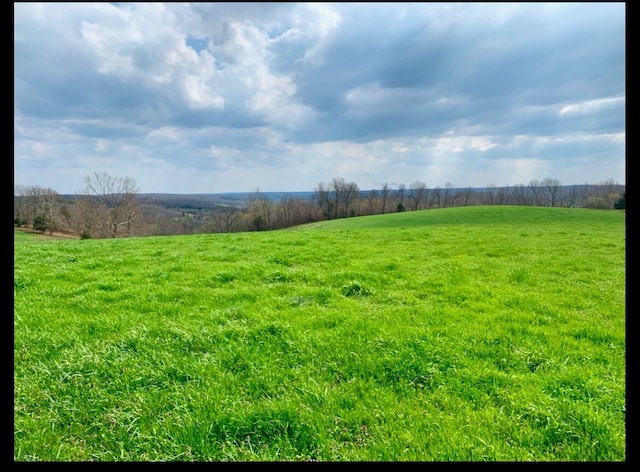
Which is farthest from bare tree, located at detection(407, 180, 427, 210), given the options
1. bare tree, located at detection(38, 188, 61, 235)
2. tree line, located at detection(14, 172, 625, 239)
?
bare tree, located at detection(38, 188, 61, 235)

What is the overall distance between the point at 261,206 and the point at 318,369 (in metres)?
94.5

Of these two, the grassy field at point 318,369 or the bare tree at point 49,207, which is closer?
the grassy field at point 318,369

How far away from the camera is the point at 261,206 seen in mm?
96250

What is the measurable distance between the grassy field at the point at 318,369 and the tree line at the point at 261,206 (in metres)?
50.9

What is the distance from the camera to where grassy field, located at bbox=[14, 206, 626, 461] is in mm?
2861

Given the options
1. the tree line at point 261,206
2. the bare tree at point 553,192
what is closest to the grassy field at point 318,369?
the tree line at point 261,206

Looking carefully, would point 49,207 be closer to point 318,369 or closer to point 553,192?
point 318,369

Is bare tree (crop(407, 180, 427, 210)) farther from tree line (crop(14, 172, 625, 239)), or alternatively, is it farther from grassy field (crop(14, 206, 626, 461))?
grassy field (crop(14, 206, 626, 461))

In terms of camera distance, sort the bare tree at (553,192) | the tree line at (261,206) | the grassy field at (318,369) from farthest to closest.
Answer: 1. the bare tree at (553,192)
2. the tree line at (261,206)
3. the grassy field at (318,369)

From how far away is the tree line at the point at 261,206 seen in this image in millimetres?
56562

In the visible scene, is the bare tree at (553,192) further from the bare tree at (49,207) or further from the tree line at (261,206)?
the bare tree at (49,207)

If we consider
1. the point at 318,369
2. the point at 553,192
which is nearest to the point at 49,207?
the point at 318,369

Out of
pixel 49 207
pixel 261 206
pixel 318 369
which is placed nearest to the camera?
pixel 318 369
